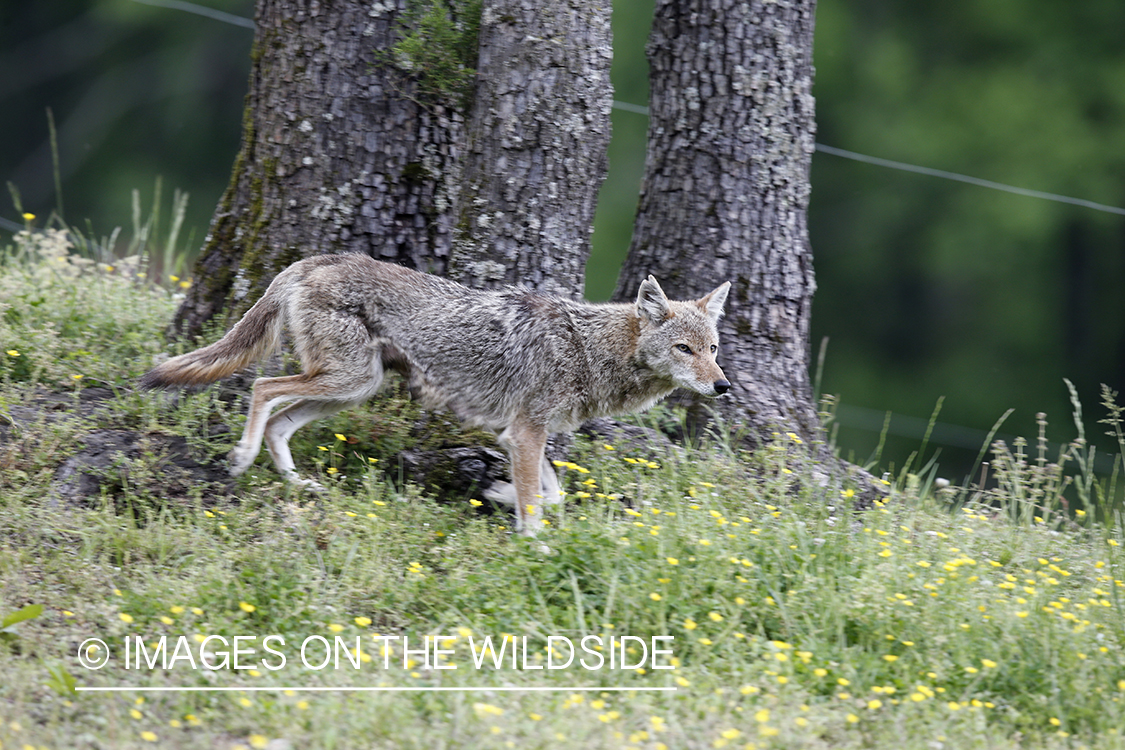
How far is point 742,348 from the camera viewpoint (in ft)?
20.1

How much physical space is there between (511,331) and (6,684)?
9.00 ft

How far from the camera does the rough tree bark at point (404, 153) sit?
5395 mm

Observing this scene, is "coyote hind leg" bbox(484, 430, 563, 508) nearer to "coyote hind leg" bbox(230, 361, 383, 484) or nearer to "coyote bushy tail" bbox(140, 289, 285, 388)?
"coyote hind leg" bbox(230, 361, 383, 484)

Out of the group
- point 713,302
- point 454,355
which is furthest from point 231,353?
point 713,302

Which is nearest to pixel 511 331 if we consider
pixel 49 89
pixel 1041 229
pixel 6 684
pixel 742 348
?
pixel 742 348

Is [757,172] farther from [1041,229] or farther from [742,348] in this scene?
[1041,229]

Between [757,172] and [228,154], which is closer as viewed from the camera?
[757,172]

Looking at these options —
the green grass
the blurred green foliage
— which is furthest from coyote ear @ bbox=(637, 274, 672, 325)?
the blurred green foliage

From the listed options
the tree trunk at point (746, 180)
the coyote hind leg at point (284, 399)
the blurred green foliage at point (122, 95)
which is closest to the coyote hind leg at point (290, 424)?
the coyote hind leg at point (284, 399)

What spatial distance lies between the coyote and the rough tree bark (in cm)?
42

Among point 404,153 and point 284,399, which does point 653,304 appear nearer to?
point 404,153

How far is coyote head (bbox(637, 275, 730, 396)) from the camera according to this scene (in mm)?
5316

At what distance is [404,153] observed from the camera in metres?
6.01

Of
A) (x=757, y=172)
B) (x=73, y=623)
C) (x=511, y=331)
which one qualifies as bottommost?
(x=73, y=623)
